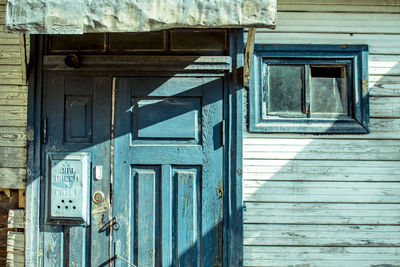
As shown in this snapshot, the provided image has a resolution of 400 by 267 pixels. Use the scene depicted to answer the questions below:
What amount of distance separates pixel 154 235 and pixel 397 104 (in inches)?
101

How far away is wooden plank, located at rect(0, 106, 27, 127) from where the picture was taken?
3.00m

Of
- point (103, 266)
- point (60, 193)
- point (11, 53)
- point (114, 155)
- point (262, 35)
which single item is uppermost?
point (262, 35)

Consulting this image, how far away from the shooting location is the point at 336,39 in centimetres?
304

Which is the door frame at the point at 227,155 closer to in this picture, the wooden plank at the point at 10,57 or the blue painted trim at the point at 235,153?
the blue painted trim at the point at 235,153

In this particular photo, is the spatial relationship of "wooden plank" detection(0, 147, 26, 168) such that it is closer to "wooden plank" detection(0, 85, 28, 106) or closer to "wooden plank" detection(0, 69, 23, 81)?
"wooden plank" detection(0, 85, 28, 106)

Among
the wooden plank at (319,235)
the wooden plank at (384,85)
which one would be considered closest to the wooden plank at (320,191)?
the wooden plank at (319,235)

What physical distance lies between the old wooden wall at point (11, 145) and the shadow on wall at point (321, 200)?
2.09m

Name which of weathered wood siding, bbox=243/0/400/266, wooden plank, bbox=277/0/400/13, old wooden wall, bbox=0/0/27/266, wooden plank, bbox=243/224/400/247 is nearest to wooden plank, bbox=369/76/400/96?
weathered wood siding, bbox=243/0/400/266

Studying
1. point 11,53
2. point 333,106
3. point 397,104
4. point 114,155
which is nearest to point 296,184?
point 333,106

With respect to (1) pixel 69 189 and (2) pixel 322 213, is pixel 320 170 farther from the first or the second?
(1) pixel 69 189

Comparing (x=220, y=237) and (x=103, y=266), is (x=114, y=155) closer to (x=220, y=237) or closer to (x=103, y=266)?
(x=103, y=266)

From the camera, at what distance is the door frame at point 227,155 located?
9.50 feet

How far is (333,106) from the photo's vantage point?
309 centimetres

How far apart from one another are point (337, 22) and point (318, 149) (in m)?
1.22
